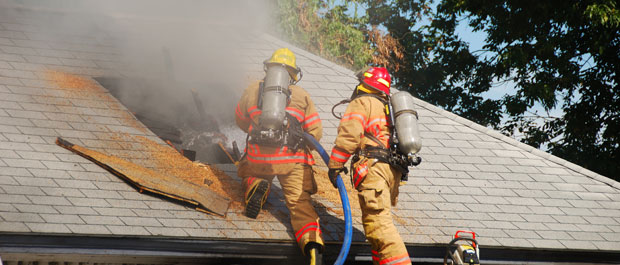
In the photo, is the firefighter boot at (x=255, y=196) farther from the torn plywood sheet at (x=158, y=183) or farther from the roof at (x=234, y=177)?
the torn plywood sheet at (x=158, y=183)

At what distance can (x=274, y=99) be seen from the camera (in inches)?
229

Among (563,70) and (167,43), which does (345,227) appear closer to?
(167,43)

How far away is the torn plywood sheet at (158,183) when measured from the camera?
5902 millimetres

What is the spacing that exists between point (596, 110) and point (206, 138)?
13.4 metres

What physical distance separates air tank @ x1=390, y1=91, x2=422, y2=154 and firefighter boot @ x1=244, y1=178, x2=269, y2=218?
4.74ft

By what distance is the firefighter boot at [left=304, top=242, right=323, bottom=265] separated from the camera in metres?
5.64

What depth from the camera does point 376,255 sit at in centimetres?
564

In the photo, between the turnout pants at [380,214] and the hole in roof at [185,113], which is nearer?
the turnout pants at [380,214]

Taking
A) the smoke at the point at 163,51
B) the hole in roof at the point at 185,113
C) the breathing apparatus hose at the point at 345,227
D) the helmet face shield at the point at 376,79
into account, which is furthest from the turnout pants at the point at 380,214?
the smoke at the point at 163,51

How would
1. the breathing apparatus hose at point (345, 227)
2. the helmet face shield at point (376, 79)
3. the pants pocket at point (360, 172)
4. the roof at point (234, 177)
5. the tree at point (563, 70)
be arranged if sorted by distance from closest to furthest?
the breathing apparatus hose at point (345, 227) < the roof at point (234, 177) < the pants pocket at point (360, 172) < the helmet face shield at point (376, 79) < the tree at point (563, 70)

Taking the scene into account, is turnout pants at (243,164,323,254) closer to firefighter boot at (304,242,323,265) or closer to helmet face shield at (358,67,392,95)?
firefighter boot at (304,242,323,265)

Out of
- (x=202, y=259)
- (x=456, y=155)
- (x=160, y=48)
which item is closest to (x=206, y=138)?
(x=160, y=48)

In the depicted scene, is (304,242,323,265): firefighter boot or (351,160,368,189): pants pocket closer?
(304,242,323,265): firefighter boot

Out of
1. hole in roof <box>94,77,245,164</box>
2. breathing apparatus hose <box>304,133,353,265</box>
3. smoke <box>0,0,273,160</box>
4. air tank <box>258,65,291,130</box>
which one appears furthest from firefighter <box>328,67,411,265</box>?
smoke <box>0,0,273,160</box>
